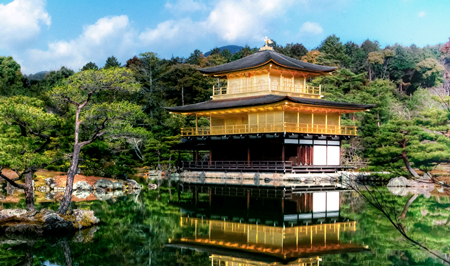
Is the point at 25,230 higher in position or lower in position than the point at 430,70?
lower

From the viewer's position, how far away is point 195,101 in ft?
183

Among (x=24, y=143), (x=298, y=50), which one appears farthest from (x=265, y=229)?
(x=298, y=50)

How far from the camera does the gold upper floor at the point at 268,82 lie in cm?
3422

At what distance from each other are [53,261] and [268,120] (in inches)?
940

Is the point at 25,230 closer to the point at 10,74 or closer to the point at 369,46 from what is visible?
the point at 10,74

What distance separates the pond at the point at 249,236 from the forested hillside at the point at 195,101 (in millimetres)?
2276

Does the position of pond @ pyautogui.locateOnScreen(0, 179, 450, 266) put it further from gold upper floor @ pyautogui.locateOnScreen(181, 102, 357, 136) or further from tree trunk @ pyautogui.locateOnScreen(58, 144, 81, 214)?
gold upper floor @ pyautogui.locateOnScreen(181, 102, 357, 136)

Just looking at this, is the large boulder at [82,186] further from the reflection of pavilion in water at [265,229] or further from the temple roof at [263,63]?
the temple roof at [263,63]

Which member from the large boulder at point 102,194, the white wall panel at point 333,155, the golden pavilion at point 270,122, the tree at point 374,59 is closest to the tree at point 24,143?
the large boulder at point 102,194

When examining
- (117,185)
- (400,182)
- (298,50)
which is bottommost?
(117,185)

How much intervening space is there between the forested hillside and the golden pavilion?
3.41m

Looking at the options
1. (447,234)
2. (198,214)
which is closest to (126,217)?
(198,214)

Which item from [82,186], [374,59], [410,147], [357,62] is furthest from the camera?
[357,62]

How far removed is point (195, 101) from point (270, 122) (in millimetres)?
24888
